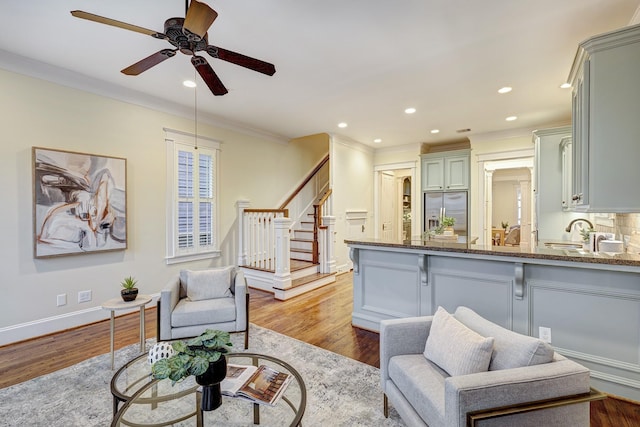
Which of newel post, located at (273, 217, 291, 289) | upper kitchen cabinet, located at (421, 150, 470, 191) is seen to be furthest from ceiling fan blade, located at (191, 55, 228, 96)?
upper kitchen cabinet, located at (421, 150, 470, 191)

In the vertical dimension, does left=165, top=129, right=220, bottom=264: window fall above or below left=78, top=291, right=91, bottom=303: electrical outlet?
above

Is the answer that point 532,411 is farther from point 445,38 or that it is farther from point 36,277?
point 36,277

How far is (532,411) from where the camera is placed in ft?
3.81

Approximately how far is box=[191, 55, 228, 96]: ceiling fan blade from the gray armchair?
5.81ft

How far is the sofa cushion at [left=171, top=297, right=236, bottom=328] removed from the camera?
2.57 m

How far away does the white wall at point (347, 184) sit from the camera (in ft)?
19.2

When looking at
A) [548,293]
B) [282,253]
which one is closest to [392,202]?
→ [282,253]

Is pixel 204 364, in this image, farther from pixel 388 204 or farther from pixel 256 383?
pixel 388 204

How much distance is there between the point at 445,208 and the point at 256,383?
5.54m

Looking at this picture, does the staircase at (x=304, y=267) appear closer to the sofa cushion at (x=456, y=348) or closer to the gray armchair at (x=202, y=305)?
the gray armchair at (x=202, y=305)

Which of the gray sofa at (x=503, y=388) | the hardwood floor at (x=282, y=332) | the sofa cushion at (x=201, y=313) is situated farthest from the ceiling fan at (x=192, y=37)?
the hardwood floor at (x=282, y=332)

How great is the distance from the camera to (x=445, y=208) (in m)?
6.13

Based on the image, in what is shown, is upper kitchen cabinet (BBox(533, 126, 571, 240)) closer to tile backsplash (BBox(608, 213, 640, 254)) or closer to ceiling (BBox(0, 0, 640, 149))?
ceiling (BBox(0, 0, 640, 149))

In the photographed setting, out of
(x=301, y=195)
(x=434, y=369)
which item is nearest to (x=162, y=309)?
(x=434, y=369)
